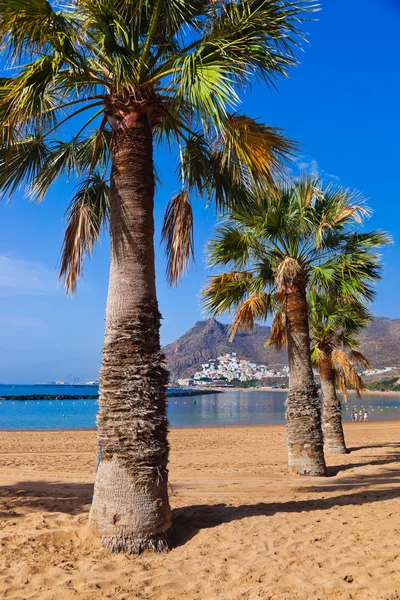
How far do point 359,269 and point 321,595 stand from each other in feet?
25.6

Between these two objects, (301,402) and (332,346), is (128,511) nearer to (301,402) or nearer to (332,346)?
(301,402)

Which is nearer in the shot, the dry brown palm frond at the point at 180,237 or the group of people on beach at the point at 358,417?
the dry brown palm frond at the point at 180,237

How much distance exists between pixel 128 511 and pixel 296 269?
6409 millimetres

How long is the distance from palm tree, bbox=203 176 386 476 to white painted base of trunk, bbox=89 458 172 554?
5.57 metres

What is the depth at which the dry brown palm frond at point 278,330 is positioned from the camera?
12.1m

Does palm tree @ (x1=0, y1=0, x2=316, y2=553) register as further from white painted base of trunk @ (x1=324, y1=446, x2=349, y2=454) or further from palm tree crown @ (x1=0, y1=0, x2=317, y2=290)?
white painted base of trunk @ (x1=324, y1=446, x2=349, y2=454)

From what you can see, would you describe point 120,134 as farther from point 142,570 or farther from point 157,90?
point 142,570

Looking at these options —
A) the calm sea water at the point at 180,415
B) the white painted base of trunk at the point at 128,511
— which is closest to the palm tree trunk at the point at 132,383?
the white painted base of trunk at the point at 128,511

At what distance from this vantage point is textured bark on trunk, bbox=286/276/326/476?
32.9 ft

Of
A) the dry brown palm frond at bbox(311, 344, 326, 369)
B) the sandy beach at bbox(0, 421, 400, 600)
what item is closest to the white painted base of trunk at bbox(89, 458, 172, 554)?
the sandy beach at bbox(0, 421, 400, 600)

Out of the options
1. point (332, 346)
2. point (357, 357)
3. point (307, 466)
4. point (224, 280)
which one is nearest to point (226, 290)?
point (224, 280)

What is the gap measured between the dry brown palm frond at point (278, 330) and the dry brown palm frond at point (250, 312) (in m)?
0.98

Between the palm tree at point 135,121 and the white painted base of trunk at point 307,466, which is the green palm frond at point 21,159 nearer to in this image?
the palm tree at point 135,121

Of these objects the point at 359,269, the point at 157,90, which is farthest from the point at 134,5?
the point at 359,269
